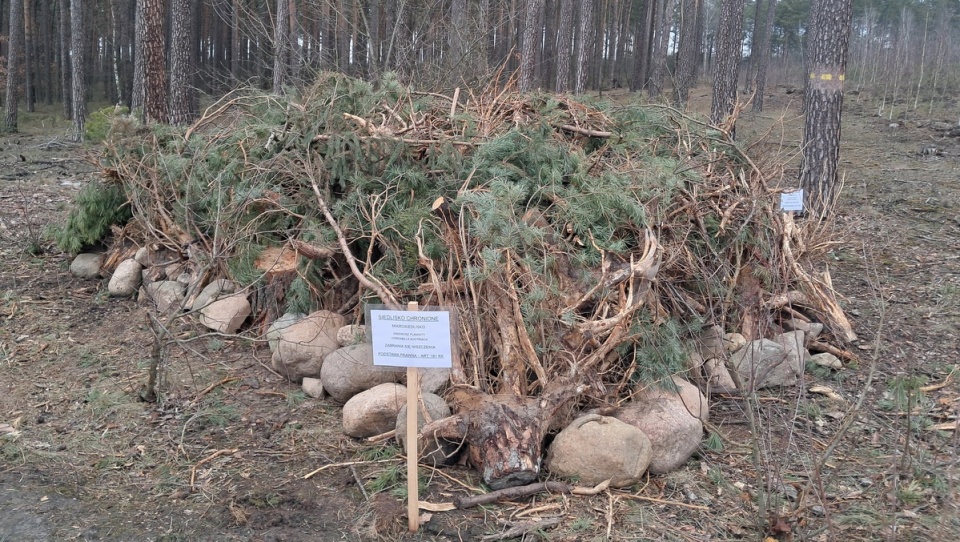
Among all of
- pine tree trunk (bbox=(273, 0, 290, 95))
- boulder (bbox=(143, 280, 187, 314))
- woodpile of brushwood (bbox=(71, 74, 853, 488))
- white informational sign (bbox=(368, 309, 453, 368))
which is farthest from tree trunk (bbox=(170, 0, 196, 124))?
white informational sign (bbox=(368, 309, 453, 368))

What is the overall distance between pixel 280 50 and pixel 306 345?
242 inches

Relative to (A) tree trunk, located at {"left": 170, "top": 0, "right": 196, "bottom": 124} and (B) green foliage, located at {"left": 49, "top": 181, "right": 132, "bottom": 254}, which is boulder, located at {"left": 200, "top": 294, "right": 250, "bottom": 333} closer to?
(B) green foliage, located at {"left": 49, "top": 181, "right": 132, "bottom": 254}

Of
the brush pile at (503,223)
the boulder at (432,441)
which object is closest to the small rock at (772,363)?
the brush pile at (503,223)

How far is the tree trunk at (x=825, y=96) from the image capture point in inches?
288

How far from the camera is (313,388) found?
463cm

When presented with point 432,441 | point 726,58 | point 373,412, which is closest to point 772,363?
point 432,441

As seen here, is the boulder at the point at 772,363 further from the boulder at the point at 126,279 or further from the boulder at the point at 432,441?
the boulder at the point at 126,279

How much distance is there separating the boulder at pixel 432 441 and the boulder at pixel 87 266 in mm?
4082

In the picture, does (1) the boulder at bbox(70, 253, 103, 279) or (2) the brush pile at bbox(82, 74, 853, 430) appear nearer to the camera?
(2) the brush pile at bbox(82, 74, 853, 430)

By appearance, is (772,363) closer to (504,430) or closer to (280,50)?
(504,430)

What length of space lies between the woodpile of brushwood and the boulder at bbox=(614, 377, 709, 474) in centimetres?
13

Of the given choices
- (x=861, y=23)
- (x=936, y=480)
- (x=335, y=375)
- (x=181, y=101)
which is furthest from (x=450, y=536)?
(x=861, y=23)

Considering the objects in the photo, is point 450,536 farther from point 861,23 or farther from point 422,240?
point 861,23

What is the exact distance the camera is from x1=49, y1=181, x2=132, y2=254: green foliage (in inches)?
257
